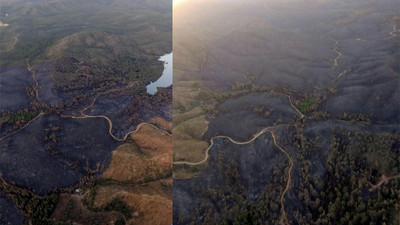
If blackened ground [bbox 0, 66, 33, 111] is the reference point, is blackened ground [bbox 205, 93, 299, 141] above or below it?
above

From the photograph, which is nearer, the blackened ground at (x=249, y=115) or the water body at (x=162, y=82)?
the blackened ground at (x=249, y=115)

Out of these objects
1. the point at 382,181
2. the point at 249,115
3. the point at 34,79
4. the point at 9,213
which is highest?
the point at 382,181

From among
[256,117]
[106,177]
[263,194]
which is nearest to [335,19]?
[256,117]

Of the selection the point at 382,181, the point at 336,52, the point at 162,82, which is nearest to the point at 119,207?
the point at 382,181

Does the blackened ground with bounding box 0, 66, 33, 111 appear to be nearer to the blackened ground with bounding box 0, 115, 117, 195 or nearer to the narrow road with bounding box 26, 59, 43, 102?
the narrow road with bounding box 26, 59, 43, 102

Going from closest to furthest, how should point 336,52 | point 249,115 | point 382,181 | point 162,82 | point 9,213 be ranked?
1. point 9,213
2. point 382,181
3. point 249,115
4. point 162,82
5. point 336,52

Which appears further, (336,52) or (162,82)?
(336,52)

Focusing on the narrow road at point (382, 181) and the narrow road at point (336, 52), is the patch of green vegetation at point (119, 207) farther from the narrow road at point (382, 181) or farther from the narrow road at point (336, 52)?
the narrow road at point (336, 52)

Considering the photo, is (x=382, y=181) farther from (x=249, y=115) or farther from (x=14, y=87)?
(x=14, y=87)

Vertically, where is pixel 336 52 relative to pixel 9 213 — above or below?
above

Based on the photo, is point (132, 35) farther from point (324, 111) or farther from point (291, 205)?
point (291, 205)

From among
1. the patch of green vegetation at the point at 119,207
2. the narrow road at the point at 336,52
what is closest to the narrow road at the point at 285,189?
the patch of green vegetation at the point at 119,207

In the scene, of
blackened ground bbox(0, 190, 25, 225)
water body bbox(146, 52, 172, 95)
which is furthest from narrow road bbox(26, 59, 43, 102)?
blackened ground bbox(0, 190, 25, 225)
